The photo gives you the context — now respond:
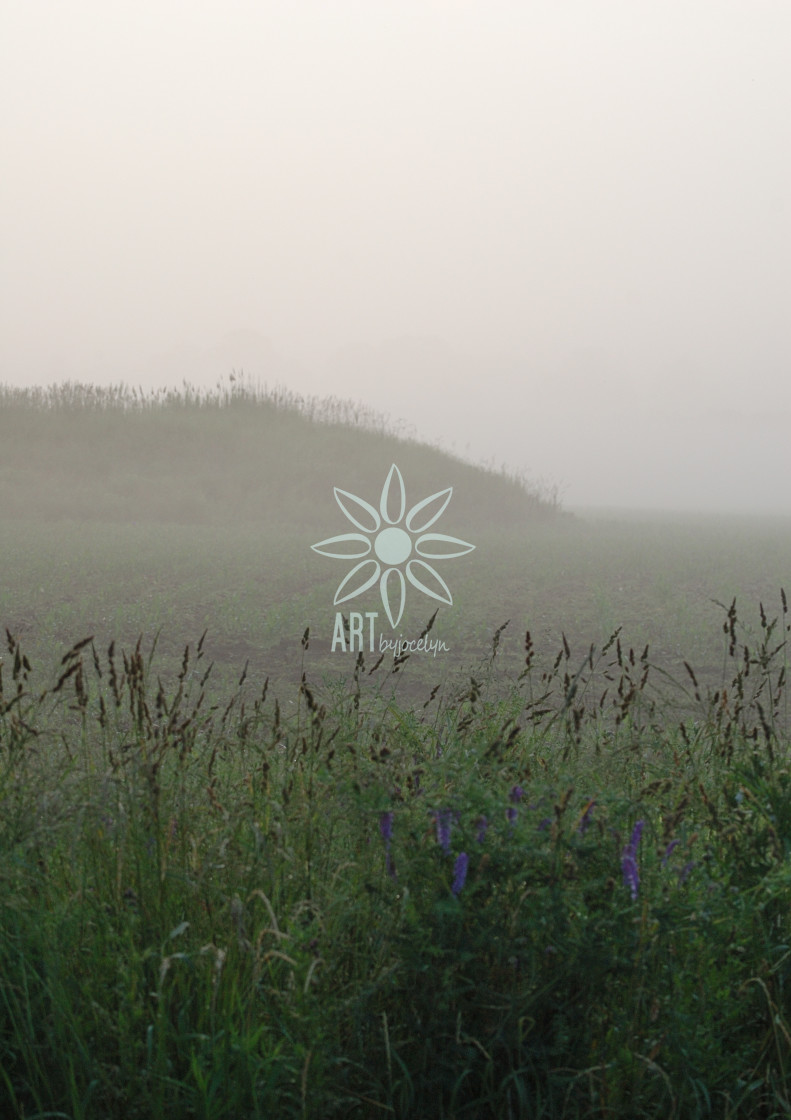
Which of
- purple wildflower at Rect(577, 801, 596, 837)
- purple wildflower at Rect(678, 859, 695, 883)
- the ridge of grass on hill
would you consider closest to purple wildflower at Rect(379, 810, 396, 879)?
purple wildflower at Rect(577, 801, 596, 837)

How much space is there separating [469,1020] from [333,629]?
22.1 ft

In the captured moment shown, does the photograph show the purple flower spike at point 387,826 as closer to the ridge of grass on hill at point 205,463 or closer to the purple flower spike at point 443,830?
the purple flower spike at point 443,830

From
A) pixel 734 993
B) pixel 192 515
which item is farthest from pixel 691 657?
pixel 192 515

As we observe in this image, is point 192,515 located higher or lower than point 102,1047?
higher

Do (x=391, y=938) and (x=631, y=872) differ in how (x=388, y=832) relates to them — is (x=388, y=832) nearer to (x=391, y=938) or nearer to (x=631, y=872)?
(x=391, y=938)

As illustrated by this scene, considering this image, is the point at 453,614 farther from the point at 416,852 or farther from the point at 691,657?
the point at 416,852

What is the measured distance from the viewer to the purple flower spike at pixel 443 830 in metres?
1.86

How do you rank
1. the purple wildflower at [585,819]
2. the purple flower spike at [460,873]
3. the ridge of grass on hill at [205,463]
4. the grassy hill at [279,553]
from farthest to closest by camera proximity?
1. the ridge of grass on hill at [205,463]
2. the grassy hill at [279,553]
3. the purple wildflower at [585,819]
4. the purple flower spike at [460,873]

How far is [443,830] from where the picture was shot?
6.11ft

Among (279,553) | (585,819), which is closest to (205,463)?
(279,553)

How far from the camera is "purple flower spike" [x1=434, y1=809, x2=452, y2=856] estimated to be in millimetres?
1857

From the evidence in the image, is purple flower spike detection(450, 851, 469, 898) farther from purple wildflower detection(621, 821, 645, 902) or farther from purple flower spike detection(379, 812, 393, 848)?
purple wildflower detection(621, 821, 645, 902)

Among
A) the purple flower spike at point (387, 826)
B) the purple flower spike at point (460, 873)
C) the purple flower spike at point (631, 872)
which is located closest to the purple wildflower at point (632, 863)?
the purple flower spike at point (631, 872)

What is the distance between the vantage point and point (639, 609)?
9.99 m
